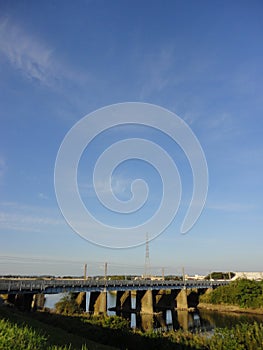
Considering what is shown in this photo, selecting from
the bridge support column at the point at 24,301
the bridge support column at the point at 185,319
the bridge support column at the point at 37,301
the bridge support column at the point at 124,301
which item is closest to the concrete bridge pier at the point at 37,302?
the bridge support column at the point at 37,301

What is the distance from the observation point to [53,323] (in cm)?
2736

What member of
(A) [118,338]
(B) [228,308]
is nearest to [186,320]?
(B) [228,308]

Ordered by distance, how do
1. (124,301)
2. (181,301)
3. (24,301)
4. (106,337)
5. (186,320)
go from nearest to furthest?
(106,337) → (24,301) → (186,320) → (124,301) → (181,301)

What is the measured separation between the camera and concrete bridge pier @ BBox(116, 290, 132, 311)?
60.6 meters

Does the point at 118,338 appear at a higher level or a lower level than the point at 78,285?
lower

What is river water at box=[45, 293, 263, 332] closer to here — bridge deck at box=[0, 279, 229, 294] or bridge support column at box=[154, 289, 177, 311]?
bridge deck at box=[0, 279, 229, 294]

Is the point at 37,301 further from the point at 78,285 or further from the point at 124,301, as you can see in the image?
the point at 124,301

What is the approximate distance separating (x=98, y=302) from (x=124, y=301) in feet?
36.1

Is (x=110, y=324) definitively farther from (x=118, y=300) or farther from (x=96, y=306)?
(x=118, y=300)

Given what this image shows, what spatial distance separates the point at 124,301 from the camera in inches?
2418

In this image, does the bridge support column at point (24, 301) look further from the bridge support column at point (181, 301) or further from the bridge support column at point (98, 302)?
the bridge support column at point (181, 301)

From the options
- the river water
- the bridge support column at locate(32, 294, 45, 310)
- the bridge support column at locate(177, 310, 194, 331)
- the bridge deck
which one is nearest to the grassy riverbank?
the bridge deck

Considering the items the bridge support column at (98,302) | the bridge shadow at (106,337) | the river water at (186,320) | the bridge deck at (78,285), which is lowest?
the river water at (186,320)

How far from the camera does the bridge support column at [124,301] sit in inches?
2385
